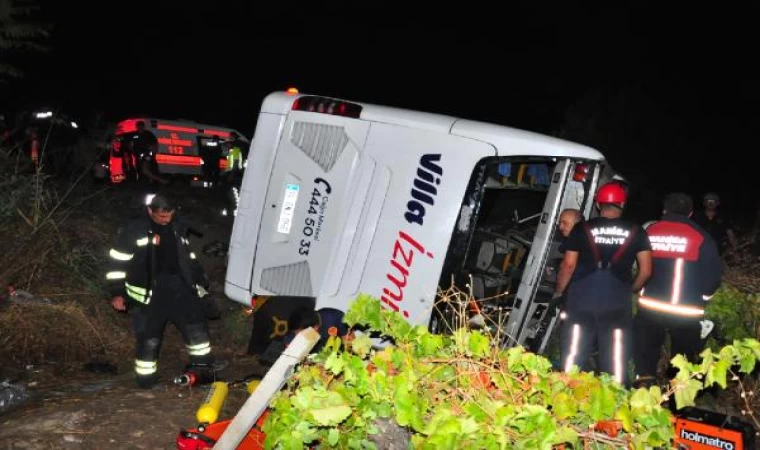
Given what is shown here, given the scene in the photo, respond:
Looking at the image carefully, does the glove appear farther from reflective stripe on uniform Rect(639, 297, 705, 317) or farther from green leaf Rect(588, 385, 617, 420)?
green leaf Rect(588, 385, 617, 420)

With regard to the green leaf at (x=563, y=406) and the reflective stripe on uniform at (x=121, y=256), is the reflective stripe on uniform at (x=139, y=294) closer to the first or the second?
the reflective stripe on uniform at (x=121, y=256)

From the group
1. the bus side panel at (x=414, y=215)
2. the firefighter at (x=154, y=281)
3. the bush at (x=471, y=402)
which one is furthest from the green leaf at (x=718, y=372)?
the firefighter at (x=154, y=281)

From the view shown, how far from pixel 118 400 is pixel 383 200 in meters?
2.22

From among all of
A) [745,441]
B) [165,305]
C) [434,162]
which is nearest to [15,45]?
[165,305]

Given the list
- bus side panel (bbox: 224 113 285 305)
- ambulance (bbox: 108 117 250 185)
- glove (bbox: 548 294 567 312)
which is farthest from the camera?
A: ambulance (bbox: 108 117 250 185)

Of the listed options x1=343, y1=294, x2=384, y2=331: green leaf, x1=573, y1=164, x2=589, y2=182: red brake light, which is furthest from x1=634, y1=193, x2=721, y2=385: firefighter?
x1=343, y1=294, x2=384, y2=331: green leaf

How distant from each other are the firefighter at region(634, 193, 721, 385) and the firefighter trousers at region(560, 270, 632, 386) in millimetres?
520

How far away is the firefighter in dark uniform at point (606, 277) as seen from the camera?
4473mm

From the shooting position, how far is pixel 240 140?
14.0 meters

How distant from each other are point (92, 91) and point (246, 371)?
2841 centimetres

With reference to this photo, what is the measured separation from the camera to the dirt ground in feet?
12.2

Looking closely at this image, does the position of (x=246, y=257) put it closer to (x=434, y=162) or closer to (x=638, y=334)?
(x=434, y=162)

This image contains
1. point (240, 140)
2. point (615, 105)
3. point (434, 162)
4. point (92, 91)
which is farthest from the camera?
point (92, 91)

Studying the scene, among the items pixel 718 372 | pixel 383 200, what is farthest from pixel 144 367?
pixel 718 372
